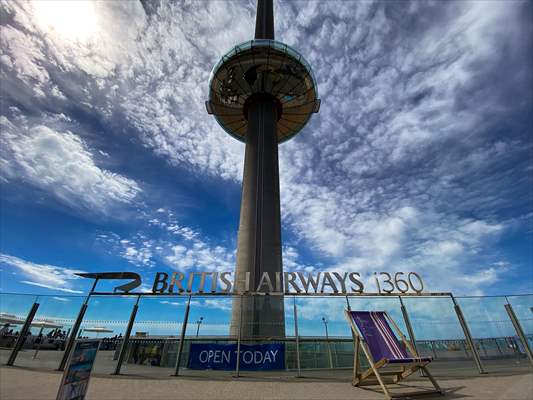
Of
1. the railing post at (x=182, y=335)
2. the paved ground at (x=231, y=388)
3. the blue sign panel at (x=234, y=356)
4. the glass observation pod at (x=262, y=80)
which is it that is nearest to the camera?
the paved ground at (x=231, y=388)

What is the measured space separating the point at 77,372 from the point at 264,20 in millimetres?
36310

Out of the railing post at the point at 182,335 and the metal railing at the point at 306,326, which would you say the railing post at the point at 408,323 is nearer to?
the metal railing at the point at 306,326

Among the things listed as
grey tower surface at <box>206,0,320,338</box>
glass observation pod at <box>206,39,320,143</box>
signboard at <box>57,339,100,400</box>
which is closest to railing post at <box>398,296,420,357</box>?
grey tower surface at <box>206,0,320,338</box>

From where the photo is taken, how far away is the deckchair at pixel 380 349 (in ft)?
18.9

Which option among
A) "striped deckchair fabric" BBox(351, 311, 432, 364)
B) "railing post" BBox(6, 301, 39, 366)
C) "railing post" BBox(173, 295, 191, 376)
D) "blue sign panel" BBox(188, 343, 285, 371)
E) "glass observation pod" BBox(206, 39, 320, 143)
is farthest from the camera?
"glass observation pod" BBox(206, 39, 320, 143)

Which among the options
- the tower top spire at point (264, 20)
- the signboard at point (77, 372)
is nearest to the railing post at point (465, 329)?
the signboard at point (77, 372)

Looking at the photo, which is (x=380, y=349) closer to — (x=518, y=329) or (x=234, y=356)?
(x=234, y=356)

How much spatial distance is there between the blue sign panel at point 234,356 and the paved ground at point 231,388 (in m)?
0.74

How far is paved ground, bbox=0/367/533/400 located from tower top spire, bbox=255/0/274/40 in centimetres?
3268

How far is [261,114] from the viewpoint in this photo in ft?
80.3

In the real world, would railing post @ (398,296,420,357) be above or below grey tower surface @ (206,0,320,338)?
below

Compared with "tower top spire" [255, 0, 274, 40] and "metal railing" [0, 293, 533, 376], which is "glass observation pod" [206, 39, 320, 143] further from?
"metal railing" [0, 293, 533, 376]

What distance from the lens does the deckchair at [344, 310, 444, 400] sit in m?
5.76

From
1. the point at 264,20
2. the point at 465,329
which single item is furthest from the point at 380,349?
the point at 264,20
